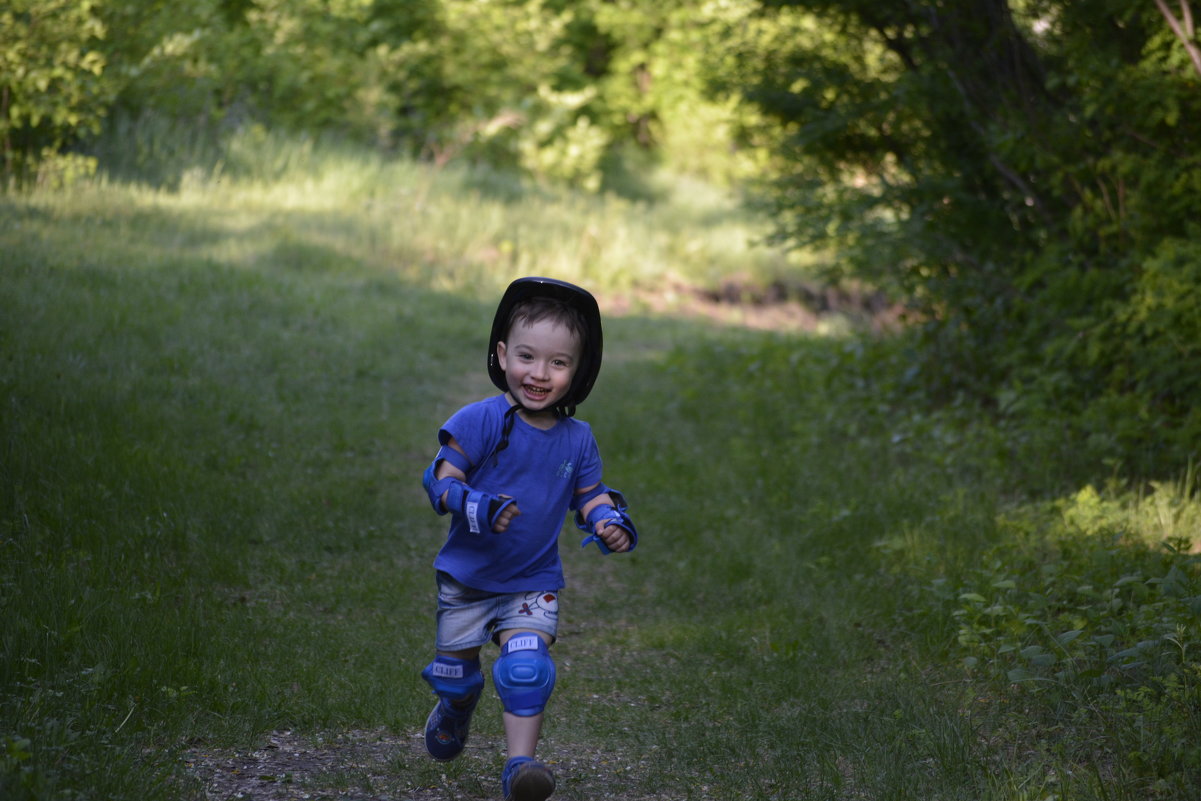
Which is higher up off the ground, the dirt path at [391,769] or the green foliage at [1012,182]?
the green foliage at [1012,182]

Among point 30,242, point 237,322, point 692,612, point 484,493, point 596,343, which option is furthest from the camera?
point 237,322

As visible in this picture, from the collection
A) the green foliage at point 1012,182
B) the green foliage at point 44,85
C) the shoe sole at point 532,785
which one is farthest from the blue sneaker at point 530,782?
the green foliage at point 44,85

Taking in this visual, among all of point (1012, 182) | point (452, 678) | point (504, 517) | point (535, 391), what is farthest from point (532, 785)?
point (1012, 182)

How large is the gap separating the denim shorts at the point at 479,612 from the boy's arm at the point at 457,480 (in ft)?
1.05

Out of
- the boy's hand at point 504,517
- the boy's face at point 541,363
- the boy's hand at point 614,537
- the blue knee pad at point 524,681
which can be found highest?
the boy's face at point 541,363

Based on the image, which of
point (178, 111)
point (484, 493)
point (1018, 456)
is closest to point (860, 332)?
point (1018, 456)

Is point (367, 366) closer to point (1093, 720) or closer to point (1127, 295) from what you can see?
point (1127, 295)

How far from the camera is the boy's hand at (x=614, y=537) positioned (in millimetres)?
3928

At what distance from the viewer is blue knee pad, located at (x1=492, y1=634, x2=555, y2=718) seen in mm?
3797

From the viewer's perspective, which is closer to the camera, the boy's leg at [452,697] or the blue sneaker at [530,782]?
the blue sneaker at [530,782]

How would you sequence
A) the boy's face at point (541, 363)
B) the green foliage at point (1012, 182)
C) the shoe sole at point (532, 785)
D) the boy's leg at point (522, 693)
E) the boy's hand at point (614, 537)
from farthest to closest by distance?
the green foliage at point (1012, 182)
the boy's face at point (541, 363)
the boy's hand at point (614, 537)
the boy's leg at point (522, 693)
the shoe sole at point (532, 785)

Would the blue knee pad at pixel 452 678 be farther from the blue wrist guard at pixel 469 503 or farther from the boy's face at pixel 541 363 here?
the boy's face at pixel 541 363

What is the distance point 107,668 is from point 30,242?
5.99m

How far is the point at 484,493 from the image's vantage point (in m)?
3.79
